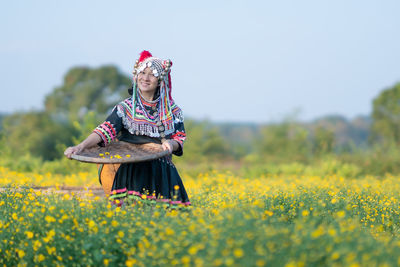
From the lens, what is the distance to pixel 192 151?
21.4 m

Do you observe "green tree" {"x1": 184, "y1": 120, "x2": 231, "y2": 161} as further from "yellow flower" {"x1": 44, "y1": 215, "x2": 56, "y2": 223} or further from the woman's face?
"yellow flower" {"x1": 44, "y1": 215, "x2": 56, "y2": 223}

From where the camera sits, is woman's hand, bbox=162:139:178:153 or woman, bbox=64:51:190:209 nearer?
woman's hand, bbox=162:139:178:153

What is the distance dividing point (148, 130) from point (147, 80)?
54 centimetres

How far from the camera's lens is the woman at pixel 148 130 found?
4953mm

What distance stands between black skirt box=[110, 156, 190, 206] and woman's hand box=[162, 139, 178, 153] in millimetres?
246

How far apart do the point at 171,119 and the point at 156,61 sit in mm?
652

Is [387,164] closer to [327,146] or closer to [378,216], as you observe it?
[327,146]

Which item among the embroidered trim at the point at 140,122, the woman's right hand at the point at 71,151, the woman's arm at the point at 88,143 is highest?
the embroidered trim at the point at 140,122

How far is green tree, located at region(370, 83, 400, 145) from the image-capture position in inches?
1024

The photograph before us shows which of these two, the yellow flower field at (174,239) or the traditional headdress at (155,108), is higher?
the traditional headdress at (155,108)

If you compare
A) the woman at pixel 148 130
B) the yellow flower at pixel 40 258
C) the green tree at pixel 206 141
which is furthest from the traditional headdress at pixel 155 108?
the green tree at pixel 206 141

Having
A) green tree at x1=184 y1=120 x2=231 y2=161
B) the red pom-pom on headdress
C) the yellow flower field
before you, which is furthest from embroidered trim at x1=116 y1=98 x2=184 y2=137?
green tree at x1=184 y1=120 x2=231 y2=161

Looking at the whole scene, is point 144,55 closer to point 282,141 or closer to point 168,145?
point 168,145

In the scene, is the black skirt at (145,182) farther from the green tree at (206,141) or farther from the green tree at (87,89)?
the green tree at (87,89)
